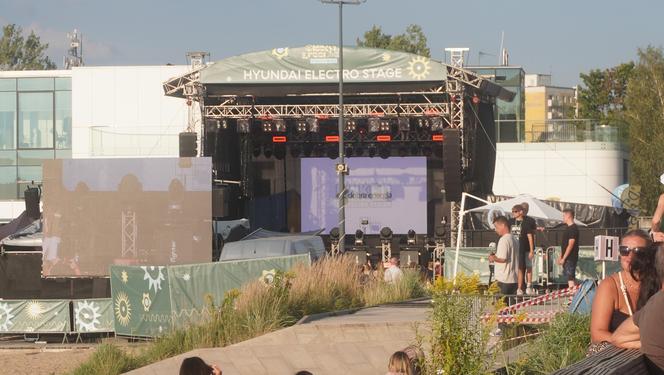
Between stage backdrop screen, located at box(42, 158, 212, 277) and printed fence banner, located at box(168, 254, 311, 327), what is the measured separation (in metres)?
7.56

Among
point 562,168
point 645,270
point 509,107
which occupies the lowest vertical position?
point 645,270

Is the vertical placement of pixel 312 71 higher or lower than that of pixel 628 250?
higher

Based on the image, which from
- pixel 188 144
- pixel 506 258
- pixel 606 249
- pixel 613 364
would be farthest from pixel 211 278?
pixel 613 364

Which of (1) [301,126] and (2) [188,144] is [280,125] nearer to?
(1) [301,126]

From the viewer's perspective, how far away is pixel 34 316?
25.4m

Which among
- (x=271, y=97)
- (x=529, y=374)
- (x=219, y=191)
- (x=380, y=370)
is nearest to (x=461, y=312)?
(x=529, y=374)

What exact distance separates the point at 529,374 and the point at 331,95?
2638 centimetres

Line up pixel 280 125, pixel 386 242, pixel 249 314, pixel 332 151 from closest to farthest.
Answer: pixel 249 314 < pixel 280 125 < pixel 386 242 < pixel 332 151

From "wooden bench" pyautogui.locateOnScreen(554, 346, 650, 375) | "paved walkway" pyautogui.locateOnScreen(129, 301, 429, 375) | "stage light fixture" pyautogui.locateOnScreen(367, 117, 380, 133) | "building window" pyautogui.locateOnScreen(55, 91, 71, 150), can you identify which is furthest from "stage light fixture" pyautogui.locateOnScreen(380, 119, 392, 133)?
"wooden bench" pyautogui.locateOnScreen(554, 346, 650, 375)

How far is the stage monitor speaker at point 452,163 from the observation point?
3306 cm

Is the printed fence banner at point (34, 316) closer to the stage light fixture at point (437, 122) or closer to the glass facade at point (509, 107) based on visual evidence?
the stage light fixture at point (437, 122)

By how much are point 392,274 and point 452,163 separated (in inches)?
400

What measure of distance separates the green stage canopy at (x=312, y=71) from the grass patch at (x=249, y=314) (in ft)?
48.0

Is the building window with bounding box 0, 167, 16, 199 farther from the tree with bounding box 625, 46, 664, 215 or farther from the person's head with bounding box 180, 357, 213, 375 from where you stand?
the person's head with bounding box 180, 357, 213, 375
